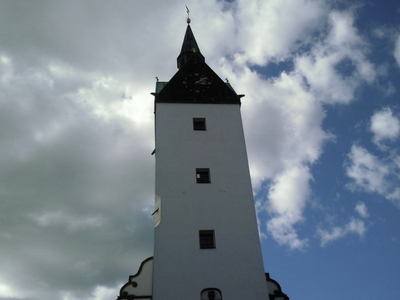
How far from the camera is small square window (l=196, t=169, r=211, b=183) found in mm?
18906

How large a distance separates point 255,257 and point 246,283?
125cm

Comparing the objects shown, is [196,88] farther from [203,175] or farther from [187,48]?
[187,48]

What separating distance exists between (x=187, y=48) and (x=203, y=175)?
49.3ft

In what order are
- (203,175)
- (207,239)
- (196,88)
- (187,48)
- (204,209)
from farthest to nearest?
(187,48), (196,88), (203,175), (204,209), (207,239)

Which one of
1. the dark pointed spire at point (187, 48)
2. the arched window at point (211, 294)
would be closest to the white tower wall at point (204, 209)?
the arched window at point (211, 294)

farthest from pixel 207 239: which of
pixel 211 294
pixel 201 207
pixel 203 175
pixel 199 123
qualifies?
pixel 199 123

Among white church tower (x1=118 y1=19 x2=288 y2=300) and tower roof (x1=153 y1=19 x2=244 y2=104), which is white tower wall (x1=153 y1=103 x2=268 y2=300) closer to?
white church tower (x1=118 y1=19 x2=288 y2=300)

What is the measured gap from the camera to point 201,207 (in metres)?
17.8

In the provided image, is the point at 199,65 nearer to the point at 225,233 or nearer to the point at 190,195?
the point at 190,195

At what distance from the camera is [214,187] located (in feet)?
60.7

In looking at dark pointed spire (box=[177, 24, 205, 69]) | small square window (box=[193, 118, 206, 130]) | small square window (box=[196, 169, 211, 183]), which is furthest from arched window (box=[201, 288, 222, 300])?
dark pointed spire (box=[177, 24, 205, 69])

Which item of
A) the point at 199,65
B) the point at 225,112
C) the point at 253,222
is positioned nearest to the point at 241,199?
the point at 253,222

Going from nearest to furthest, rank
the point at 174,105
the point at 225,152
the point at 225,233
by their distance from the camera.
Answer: the point at 225,233 → the point at 225,152 → the point at 174,105

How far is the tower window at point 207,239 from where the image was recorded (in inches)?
667
